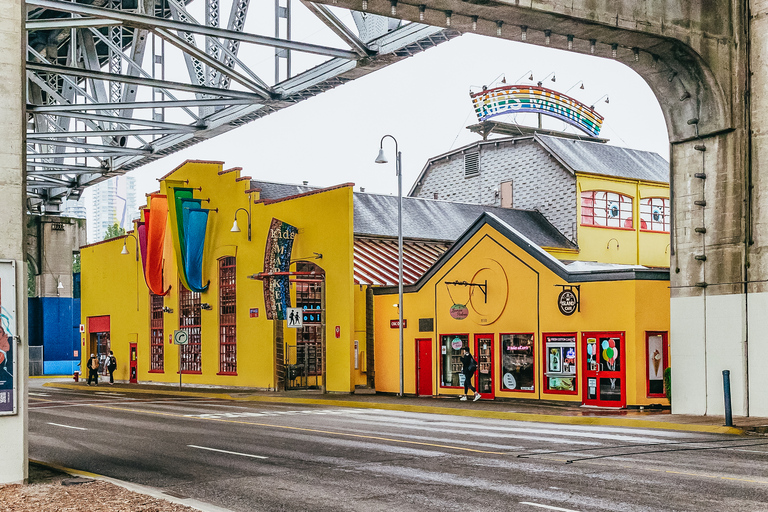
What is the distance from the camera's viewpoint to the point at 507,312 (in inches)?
1120

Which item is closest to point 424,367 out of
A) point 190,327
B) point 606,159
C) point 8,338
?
point 190,327

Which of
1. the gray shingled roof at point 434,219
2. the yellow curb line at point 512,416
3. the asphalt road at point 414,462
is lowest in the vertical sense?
the yellow curb line at point 512,416

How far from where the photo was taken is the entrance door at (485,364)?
28916mm

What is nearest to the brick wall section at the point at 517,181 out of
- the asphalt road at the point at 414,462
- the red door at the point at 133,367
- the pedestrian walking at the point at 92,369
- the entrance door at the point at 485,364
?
the entrance door at the point at 485,364

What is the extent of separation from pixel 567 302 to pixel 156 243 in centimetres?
2589

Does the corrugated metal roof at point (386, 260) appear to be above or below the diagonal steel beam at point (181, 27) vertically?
below

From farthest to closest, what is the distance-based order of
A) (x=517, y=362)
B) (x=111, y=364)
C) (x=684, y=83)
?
(x=111, y=364)
(x=517, y=362)
(x=684, y=83)

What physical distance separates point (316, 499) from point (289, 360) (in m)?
26.5

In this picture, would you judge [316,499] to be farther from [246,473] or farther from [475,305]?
[475,305]

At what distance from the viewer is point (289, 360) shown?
3728 centimetres

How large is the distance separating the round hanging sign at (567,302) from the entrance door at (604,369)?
83 centimetres

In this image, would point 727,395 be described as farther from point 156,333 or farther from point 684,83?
point 156,333

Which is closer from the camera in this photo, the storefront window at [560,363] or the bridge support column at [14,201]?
the bridge support column at [14,201]

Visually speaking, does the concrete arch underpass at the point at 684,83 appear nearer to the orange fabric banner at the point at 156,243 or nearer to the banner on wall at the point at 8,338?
the banner on wall at the point at 8,338
